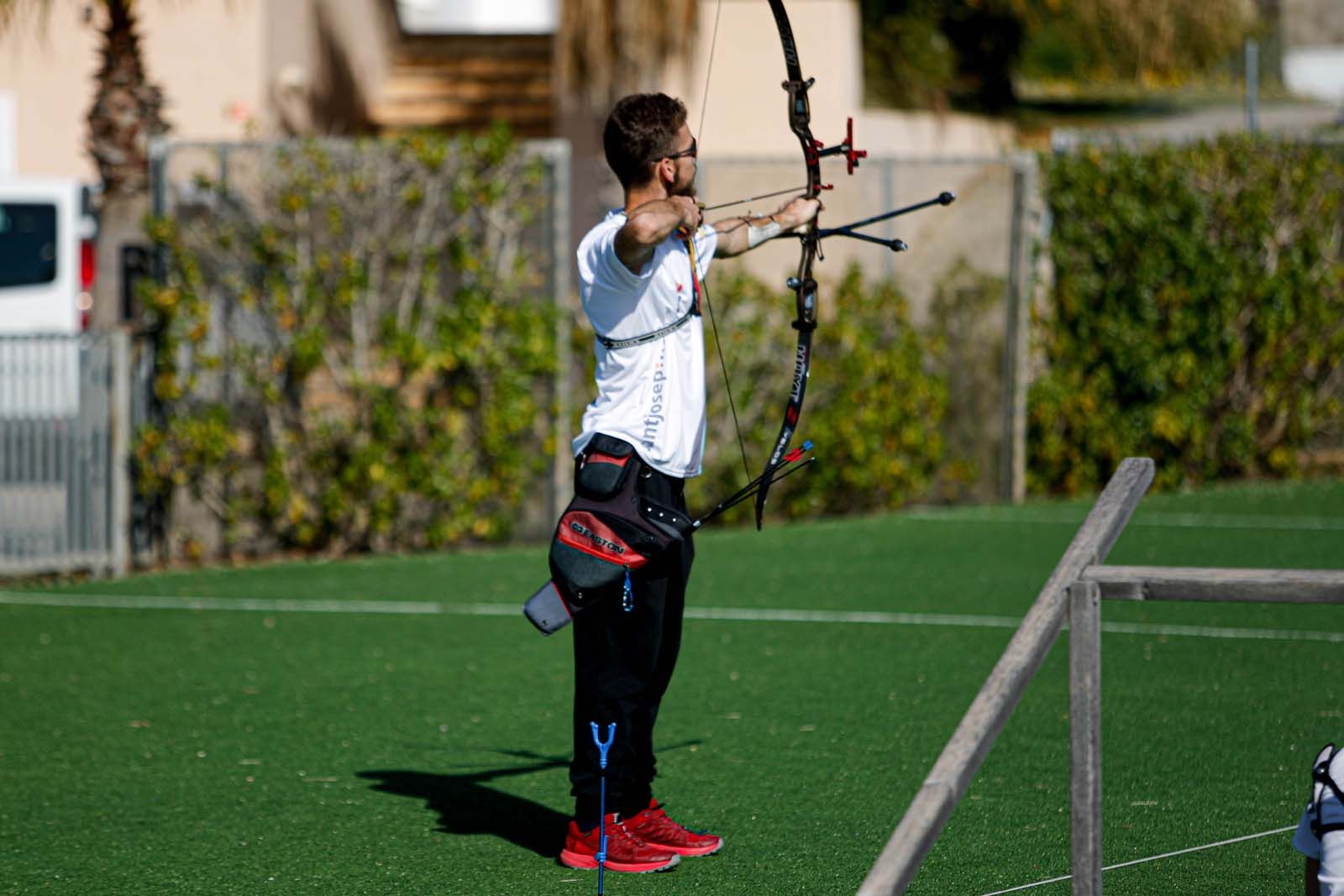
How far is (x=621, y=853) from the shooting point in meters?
5.45

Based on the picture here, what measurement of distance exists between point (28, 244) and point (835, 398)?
7605mm

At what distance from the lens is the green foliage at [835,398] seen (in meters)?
13.0

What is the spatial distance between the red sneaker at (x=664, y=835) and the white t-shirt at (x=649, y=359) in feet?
3.23

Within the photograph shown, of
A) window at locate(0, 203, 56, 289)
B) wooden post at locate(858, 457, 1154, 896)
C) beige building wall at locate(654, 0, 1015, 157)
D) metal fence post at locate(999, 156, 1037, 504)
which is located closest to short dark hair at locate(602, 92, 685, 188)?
wooden post at locate(858, 457, 1154, 896)

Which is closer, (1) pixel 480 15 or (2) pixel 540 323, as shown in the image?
(2) pixel 540 323

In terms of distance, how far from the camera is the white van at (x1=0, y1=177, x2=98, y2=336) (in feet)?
54.7

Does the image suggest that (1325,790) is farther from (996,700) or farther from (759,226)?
(759,226)

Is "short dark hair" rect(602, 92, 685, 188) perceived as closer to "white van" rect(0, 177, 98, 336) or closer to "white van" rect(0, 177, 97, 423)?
"white van" rect(0, 177, 97, 423)

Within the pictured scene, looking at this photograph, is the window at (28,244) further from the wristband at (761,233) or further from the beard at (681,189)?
the beard at (681,189)

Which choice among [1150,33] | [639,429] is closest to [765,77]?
[1150,33]

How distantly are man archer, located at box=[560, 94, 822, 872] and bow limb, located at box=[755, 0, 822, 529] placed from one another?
0.19 m

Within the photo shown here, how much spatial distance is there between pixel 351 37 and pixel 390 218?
1073 cm

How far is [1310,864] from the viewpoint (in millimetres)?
3891

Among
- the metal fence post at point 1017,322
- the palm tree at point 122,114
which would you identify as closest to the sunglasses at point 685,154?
the palm tree at point 122,114
